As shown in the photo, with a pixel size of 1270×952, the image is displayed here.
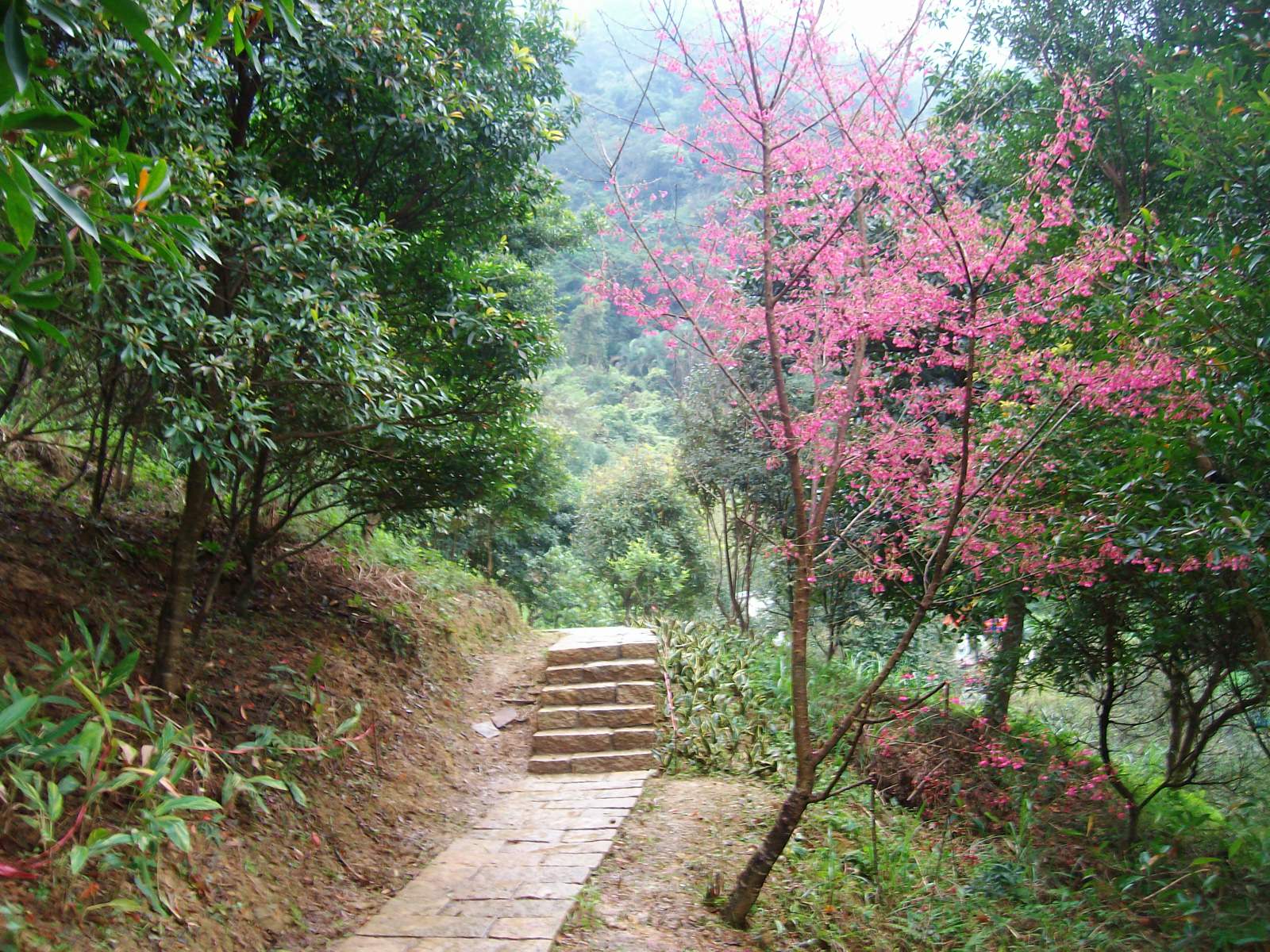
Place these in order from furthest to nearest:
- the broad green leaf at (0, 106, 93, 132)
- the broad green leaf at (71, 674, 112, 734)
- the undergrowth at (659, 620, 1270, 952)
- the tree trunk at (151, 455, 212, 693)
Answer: the undergrowth at (659, 620, 1270, 952)
the tree trunk at (151, 455, 212, 693)
the broad green leaf at (71, 674, 112, 734)
the broad green leaf at (0, 106, 93, 132)

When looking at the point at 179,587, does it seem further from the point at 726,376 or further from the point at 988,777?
the point at 988,777

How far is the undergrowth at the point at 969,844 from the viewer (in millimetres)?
4059

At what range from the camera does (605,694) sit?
6.65 metres

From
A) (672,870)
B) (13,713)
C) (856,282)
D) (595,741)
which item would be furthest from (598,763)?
(13,713)

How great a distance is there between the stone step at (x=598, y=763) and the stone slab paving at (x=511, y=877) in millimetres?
263

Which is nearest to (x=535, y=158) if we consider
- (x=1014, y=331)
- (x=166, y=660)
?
(x=1014, y=331)

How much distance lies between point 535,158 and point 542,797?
409cm

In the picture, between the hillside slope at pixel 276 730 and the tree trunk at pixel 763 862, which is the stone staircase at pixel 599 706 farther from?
the tree trunk at pixel 763 862

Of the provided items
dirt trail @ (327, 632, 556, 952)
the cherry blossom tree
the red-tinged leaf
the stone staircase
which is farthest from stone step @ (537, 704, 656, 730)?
the red-tinged leaf

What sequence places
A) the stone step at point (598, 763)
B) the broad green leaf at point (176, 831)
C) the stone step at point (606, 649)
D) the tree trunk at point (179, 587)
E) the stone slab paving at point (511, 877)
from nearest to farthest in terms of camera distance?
the broad green leaf at point (176, 831), the stone slab paving at point (511, 877), the tree trunk at point (179, 587), the stone step at point (598, 763), the stone step at point (606, 649)

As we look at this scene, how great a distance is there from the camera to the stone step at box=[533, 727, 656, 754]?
6129 mm

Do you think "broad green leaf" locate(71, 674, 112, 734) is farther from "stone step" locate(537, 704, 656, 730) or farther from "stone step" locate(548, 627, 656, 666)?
"stone step" locate(548, 627, 656, 666)

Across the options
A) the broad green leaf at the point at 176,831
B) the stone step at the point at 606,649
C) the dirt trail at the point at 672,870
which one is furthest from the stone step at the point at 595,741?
the broad green leaf at the point at 176,831

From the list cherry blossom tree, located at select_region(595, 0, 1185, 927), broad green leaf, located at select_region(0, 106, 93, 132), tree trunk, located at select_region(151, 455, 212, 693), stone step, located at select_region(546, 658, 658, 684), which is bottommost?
stone step, located at select_region(546, 658, 658, 684)
